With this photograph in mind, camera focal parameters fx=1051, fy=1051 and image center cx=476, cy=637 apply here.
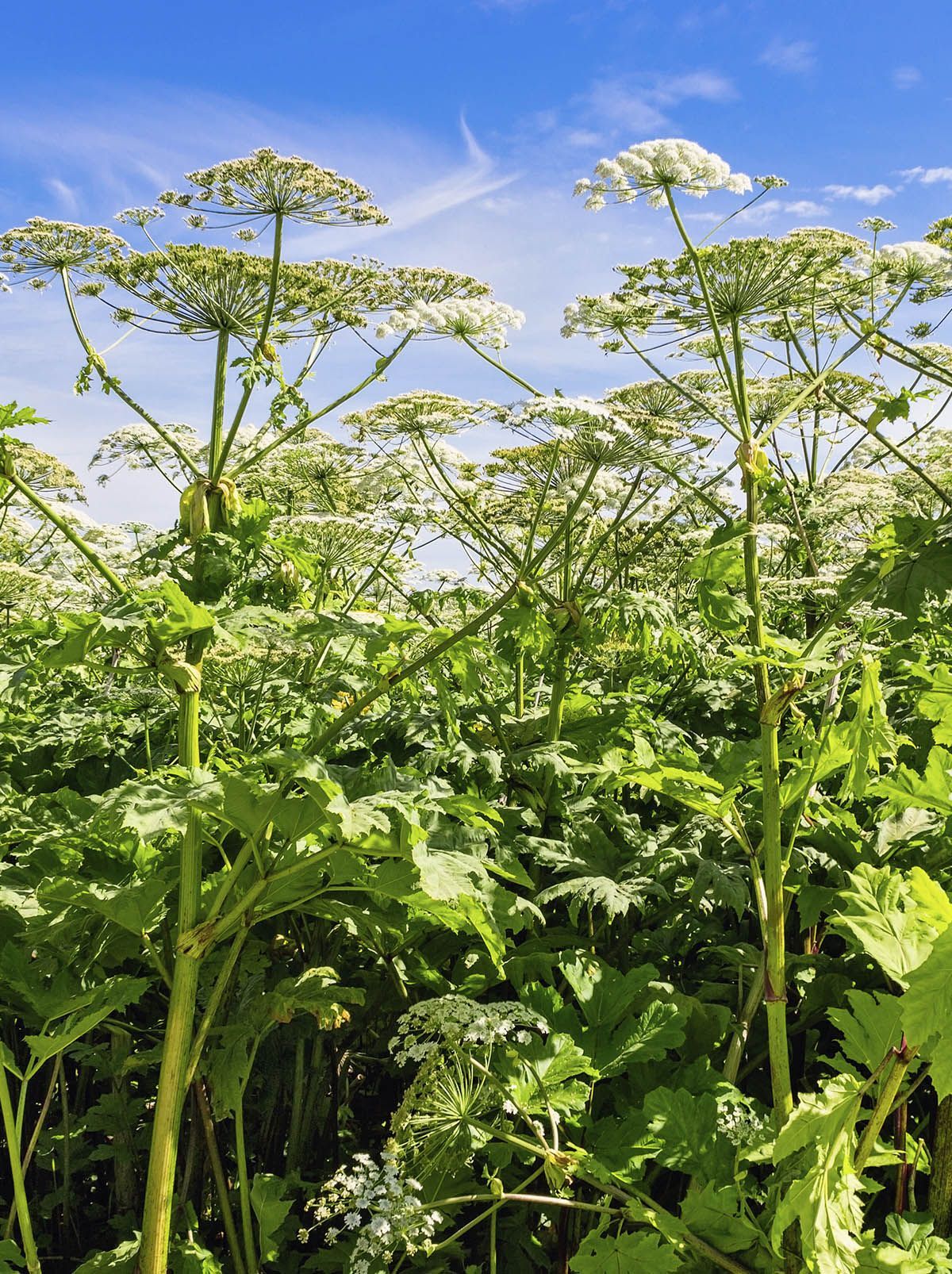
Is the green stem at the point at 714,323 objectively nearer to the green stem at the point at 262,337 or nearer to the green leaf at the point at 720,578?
the green leaf at the point at 720,578

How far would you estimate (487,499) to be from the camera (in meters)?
5.87

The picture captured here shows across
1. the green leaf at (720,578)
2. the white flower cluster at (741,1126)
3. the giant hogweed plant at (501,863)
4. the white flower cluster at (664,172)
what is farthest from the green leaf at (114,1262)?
the white flower cluster at (664,172)

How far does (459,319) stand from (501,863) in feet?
9.30

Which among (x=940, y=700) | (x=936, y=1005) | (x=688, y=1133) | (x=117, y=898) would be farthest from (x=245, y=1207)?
(x=940, y=700)

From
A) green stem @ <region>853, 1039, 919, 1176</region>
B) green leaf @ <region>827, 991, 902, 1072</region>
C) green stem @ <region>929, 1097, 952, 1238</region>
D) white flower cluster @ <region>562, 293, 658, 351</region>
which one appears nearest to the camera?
green stem @ <region>853, 1039, 919, 1176</region>

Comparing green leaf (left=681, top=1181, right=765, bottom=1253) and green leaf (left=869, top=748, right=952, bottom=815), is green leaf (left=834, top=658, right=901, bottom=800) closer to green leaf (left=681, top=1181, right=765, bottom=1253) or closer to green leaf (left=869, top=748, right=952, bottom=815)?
green leaf (left=869, top=748, right=952, bottom=815)

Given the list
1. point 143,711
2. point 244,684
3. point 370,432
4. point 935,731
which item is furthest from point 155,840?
point 370,432

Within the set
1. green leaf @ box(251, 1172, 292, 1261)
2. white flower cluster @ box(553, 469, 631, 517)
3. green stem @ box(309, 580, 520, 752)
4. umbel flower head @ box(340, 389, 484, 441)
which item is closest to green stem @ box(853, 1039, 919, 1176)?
green stem @ box(309, 580, 520, 752)

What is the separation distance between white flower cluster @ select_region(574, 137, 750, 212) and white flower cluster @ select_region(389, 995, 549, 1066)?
10.2ft

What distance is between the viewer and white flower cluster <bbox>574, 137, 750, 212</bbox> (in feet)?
13.5

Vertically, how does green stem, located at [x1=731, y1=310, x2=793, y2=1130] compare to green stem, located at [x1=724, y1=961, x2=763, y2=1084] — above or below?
above

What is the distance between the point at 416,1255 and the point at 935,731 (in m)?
2.11

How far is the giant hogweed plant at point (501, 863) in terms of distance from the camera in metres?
2.63

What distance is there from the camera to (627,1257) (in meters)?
2.70
